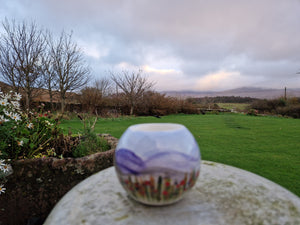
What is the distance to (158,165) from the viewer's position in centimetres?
71

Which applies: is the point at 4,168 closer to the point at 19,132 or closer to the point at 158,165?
the point at 19,132

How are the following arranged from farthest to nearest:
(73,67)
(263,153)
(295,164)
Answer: (73,67), (263,153), (295,164)

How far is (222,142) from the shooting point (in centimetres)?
446

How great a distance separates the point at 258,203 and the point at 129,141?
29.8 inches

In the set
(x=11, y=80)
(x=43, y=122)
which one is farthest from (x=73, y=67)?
(x=43, y=122)

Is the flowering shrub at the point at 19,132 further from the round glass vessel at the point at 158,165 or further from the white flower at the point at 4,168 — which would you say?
the round glass vessel at the point at 158,165

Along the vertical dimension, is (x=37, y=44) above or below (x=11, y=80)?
A: above

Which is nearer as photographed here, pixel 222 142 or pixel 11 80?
pixel 222 142

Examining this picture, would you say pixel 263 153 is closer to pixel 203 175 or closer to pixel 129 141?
pixel 203 175

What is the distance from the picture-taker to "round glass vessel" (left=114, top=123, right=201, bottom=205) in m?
0.71

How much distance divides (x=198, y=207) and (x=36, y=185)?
5.78ft

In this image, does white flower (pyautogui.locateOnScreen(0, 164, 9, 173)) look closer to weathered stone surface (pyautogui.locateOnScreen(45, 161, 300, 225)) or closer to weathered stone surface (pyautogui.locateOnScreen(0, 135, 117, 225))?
weathered stone surface (pyautogui.locateOnScreen(0, 135, 117, 225))

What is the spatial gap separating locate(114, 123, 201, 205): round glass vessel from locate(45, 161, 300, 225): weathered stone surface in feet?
0.31

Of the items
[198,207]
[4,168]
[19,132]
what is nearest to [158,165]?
[198,207]
